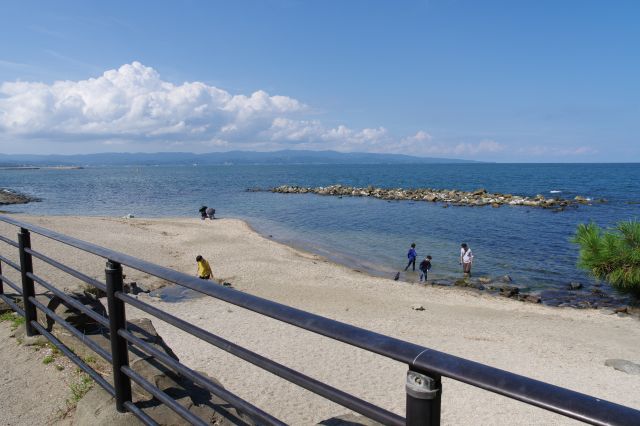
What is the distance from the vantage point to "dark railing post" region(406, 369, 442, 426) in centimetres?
149

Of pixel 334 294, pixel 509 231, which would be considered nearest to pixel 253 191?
pixel 509 231

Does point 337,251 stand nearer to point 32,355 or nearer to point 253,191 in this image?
point 32,355

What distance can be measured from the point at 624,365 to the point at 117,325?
41.9ft

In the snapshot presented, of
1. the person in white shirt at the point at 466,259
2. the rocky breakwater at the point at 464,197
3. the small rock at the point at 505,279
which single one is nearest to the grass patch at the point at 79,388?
the person in white shirt at the point at 466,259

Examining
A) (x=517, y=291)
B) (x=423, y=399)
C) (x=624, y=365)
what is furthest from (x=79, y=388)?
(x=517, y=291)

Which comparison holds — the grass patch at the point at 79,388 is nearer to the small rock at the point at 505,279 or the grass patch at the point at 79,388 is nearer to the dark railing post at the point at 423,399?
the dark railing post at the point at 423,399

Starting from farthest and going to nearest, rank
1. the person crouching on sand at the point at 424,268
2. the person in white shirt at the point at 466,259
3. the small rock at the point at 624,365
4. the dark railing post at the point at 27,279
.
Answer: the person in white shirt at the point at 466,259 < the person crouching on sand at the point at 424,268 < the small rock at the point at 624,365 < the dark railing post at the point at 27,279

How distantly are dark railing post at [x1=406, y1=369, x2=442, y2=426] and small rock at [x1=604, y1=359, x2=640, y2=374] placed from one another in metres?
12.6

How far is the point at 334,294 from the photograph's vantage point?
18359mm

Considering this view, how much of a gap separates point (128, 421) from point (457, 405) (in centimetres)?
730

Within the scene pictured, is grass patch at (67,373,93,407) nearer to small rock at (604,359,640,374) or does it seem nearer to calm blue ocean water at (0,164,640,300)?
small rock at (604,359,640,374)

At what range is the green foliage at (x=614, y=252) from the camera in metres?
13.9

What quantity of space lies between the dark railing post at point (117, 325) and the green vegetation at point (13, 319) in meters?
3.41

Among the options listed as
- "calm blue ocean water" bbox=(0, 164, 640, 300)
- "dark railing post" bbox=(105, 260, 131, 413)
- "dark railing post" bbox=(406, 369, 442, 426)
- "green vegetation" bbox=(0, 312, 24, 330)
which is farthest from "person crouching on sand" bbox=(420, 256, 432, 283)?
"dark railing post" bbox=(406, 369, 442, 426)
